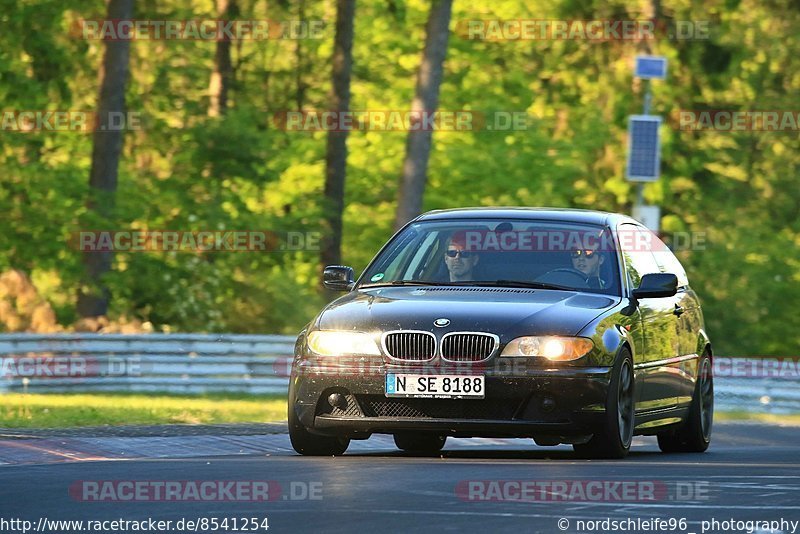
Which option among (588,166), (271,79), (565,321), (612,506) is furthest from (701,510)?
(271,79)

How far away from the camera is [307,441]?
499 inches

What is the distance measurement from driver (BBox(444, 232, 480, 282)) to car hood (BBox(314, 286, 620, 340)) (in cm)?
36

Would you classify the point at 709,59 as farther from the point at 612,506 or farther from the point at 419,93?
the point at 612,506

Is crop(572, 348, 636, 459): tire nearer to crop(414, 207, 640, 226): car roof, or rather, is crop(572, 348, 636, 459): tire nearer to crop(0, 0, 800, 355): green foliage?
crop(414, 207, 640, 226): car roof

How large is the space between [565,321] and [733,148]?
1452 inches

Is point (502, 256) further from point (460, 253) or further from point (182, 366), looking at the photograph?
point (182, 366)

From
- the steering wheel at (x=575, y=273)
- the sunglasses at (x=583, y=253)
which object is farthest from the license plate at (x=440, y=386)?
the sunglasses at (x=583, y=253)

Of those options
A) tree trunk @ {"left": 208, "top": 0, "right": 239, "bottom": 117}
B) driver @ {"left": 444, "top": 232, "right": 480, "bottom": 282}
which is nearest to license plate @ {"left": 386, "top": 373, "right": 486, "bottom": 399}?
driver @ {"left": 444, "top": 232, "right": 480, "bottom": 282}

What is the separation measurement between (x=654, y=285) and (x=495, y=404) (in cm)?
192

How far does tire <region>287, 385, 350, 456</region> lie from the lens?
1252cm

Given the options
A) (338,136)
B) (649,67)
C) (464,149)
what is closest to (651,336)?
(649,67)

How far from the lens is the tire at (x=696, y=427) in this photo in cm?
1495

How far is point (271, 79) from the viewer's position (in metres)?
49.3

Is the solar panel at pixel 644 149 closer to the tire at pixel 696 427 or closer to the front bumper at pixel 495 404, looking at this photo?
the tire at pixel 696 427
